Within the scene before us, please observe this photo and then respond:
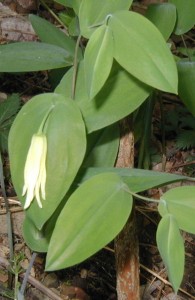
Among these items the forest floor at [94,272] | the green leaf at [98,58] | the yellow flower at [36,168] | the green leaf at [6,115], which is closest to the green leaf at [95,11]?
the green leaf at [98,58]

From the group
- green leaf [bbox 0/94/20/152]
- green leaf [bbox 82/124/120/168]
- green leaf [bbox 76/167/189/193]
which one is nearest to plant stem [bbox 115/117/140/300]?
green leaf [bbox 82/124/120/168]

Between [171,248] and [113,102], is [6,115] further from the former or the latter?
[171,248]

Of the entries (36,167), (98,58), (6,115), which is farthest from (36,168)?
(6,115)

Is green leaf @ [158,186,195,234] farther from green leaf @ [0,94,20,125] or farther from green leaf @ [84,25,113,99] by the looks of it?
green leaf @ [0,94,20,125]

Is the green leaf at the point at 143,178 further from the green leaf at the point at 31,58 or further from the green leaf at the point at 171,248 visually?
the green leaf at the point at 31,58

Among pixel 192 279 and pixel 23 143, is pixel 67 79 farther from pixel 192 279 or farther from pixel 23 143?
pixel 192 279

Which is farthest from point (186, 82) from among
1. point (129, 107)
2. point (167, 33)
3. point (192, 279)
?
point (192, 279)
